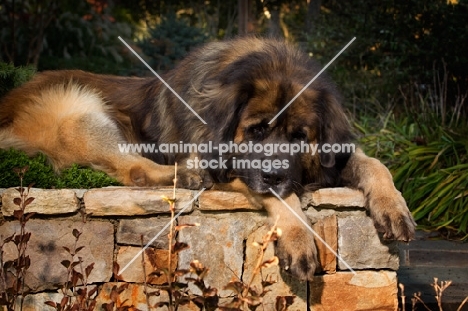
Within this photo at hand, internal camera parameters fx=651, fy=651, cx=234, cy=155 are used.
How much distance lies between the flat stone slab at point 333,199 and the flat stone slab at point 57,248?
1.14 metres

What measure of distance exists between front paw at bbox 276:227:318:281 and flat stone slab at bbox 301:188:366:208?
352 mm

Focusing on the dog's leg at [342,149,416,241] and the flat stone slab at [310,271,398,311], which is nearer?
the dog's leg at [342,149,416,241]

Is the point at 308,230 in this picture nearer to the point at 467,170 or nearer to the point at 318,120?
the point at 318,120

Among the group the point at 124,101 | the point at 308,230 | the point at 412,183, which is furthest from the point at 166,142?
the point at 412,183

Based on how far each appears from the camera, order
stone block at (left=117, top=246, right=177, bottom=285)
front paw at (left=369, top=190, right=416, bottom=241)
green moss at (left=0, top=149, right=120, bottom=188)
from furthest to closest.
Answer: green moss at (left=0, top=149, right=120, bottom=188), stone block at (left=117, top=246, right=177, bottom=285), front paw at (left=369, top=190, right=416, bottom=241)

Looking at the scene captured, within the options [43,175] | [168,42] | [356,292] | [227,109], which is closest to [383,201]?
[356,292]

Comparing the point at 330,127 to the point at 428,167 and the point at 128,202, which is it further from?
the point at 428,167

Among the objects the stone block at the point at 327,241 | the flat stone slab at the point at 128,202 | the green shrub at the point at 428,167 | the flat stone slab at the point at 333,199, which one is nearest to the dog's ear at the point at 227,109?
the flat stone slab at the point at 128,202

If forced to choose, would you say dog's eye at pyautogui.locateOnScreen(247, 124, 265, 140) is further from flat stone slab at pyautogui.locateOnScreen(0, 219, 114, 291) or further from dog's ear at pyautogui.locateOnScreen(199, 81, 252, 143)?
flat stone slab at pyautogui.locateOnScreen(0, 219, 114, 291)

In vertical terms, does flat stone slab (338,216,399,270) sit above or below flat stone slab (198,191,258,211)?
below

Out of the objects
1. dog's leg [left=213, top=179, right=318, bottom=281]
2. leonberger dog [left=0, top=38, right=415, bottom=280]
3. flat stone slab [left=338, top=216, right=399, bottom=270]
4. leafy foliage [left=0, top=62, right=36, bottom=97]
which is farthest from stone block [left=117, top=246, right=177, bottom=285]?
leafy foliage [left=0, top=62, right=36, bottom=97]

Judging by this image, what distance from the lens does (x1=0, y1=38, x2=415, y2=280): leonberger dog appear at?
3.57 m

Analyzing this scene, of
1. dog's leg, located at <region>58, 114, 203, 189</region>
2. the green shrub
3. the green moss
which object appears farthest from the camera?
the green shrub

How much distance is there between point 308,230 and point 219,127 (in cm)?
80
